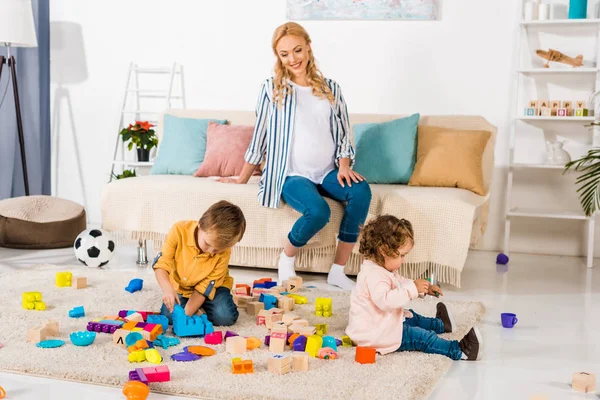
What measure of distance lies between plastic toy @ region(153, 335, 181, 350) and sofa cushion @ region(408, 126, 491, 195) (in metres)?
1.76

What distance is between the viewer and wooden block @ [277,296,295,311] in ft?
9.09

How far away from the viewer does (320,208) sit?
10.6ft

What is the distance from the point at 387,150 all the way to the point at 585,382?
6.43ft

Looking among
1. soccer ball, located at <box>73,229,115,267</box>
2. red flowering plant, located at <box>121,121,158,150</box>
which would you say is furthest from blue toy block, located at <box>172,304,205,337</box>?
red flowering plant, located at <box>121,121,158,150</box>

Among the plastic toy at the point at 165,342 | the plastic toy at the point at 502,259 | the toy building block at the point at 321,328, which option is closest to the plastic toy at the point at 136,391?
the plastic toy at the point at 165,342

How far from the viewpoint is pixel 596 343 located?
8.32ft

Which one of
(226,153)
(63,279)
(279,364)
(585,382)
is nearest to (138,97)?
(226,153)

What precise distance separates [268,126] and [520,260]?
164cm

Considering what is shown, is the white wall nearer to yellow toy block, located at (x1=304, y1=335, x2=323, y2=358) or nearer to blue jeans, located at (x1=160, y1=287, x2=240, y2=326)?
blue jeans, located at (x1=160, y1=287, x2=240, y2=326)

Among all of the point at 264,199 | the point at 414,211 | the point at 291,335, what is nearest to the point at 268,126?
the point at 264,199

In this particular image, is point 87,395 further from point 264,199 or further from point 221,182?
point 221,182

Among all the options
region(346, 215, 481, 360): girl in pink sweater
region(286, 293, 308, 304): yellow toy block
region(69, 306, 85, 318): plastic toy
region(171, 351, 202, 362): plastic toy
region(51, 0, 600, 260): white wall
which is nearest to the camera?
region(171, 351, 202, 362): plastic toy

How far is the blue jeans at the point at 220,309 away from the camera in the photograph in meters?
2.55

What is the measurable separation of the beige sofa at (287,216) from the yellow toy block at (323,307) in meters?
0.65
